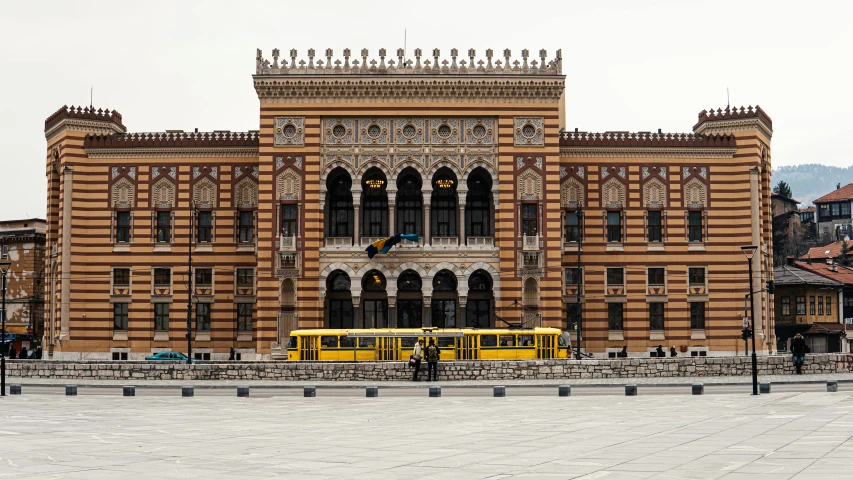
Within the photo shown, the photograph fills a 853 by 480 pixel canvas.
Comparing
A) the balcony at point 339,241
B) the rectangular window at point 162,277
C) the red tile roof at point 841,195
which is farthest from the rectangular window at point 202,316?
the red tile roof at point 841,195

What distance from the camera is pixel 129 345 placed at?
6050cm

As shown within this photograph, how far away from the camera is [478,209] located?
199 feet

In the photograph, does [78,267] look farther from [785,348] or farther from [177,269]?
[785,348]

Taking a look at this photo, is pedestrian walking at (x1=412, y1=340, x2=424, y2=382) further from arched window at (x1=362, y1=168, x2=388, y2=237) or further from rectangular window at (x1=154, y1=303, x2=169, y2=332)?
rectangular window at (x1=154, y1=303, x2=169, y2=332)

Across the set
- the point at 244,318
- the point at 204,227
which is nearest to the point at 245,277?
the point at 244,318

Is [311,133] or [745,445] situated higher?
[311,133]

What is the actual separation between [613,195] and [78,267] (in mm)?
33479

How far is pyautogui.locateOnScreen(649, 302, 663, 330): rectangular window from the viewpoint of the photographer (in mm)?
60812

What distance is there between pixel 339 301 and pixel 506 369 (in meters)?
18.2

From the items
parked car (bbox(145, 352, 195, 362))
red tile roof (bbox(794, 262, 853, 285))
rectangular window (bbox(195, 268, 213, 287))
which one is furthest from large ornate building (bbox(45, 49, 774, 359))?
red tile roof (bbox(794, 262, 853, 285))

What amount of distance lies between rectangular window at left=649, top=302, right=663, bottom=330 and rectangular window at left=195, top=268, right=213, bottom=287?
27.3 metres

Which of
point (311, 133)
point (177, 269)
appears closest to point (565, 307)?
point (311, 133)

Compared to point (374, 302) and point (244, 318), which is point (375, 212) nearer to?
point (374, 302)

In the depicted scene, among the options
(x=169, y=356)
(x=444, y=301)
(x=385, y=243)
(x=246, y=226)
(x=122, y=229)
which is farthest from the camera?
(x=122, y=229)
